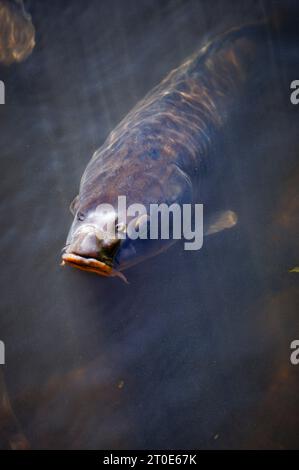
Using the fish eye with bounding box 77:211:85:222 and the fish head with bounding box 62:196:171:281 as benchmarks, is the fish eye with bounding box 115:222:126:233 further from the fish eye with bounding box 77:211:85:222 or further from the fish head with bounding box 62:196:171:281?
the fish eye with bounding box 77:211:85:222

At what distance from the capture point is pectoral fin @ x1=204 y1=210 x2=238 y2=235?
11.3ft

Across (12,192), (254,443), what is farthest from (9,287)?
(254,443)

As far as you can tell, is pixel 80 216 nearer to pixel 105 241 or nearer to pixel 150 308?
pixel 105 241

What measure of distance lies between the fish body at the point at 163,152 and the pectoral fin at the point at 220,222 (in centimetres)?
1

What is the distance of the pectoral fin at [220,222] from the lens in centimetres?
344

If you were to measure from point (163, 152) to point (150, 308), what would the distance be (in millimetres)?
1291

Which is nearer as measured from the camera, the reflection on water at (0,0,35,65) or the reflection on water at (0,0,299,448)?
the reflection on water at (0,0,299,448)

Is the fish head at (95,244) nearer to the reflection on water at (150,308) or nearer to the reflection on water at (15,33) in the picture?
the reflection on water at (150,308)

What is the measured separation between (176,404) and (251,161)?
247 centimetres

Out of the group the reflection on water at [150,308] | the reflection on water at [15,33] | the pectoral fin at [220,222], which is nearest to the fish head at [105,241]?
the reflection on water at [150,308]

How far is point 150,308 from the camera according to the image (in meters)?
3.23

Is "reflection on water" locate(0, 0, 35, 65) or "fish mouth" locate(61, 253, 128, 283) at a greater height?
"reflection on water" locate(0, 0, 35, 65)

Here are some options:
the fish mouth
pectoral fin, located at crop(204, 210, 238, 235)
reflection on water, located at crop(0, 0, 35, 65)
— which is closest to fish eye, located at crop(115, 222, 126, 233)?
the fish mouth

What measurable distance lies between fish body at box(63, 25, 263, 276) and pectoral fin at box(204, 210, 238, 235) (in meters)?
0.01
